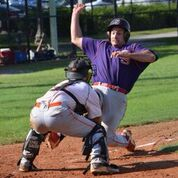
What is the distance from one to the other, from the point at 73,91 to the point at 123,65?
0.97 meters

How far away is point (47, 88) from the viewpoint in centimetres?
1457

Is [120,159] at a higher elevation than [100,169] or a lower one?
lower

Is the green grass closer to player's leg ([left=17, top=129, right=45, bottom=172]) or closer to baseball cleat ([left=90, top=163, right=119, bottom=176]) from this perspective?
player's leg ([left=17, top=129, right=45, bottom=172])

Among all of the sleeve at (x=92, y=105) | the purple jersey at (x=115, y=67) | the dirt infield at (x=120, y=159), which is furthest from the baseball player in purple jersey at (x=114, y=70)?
the sleeve at (x=92, y=105)

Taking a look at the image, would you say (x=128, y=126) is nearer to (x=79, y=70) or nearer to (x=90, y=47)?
(x=90, y=47)

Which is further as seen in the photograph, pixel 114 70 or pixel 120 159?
pixel 120 159

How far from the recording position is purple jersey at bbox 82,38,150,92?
6.44m

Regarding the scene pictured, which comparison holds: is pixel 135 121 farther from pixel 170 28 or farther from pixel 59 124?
pixel 170 28

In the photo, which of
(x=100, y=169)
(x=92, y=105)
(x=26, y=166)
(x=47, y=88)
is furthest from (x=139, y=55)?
(x=47, y=88)

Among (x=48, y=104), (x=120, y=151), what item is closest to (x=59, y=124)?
(x=48, y=104)

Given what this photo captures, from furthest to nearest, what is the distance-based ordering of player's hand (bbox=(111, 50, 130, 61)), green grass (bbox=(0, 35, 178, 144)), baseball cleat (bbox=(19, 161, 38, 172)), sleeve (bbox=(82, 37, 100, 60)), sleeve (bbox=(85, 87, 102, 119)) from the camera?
green grass (bbox=(0, 35, 178, 144))
sleeve (bbox=(82, 37, 100, 60))
player's hand (bbox=(111, 50, 130, 61))
baseball cleat (bbox=(19, 161, 38, 172))
sleeve (bbox=(85, 87, 102, 119))

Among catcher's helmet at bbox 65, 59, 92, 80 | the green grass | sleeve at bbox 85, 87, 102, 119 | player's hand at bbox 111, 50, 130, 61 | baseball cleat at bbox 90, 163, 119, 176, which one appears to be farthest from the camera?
the green grass

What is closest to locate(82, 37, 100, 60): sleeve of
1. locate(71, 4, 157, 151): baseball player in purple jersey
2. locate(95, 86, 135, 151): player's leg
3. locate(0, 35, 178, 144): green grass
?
locate(71, 4, 157, 151): baseball player in purple jersey

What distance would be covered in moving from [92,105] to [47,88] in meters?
8.89
